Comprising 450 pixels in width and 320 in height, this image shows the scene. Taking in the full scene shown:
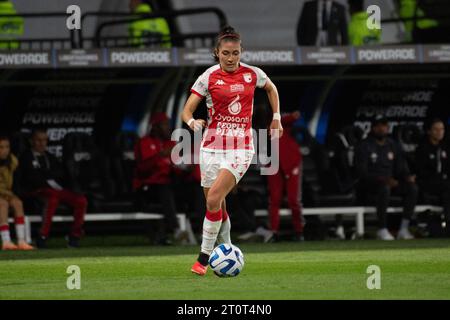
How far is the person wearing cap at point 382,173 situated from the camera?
1698cm

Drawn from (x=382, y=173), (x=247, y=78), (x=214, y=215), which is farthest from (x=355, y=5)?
(x=214, y=215)

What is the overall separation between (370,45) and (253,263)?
524 cm

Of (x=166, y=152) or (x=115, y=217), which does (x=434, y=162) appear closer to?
(x=166, y=152)

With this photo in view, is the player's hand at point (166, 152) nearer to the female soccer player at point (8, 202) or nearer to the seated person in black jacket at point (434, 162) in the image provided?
the female soccer player at point (8, 202)

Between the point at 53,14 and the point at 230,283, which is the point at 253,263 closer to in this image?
the point at 230,283

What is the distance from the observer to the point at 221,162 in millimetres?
10633

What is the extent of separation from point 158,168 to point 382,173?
3071mm

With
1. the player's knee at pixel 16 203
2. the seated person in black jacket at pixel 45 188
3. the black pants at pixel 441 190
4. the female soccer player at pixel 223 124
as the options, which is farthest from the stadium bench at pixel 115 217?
the female soccer player at pixel 223 124

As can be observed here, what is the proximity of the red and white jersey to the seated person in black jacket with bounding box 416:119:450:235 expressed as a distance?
7124 millimetres

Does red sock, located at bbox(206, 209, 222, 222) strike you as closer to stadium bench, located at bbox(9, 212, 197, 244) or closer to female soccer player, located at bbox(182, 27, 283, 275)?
female soccer player, located at bbox(182, 27, 283, 275)

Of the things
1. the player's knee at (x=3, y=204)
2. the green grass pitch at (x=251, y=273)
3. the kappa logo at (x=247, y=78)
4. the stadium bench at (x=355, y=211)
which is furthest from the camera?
the stadium bench at (x=355, y=211)

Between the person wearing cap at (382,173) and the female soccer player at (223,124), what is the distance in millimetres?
6435
